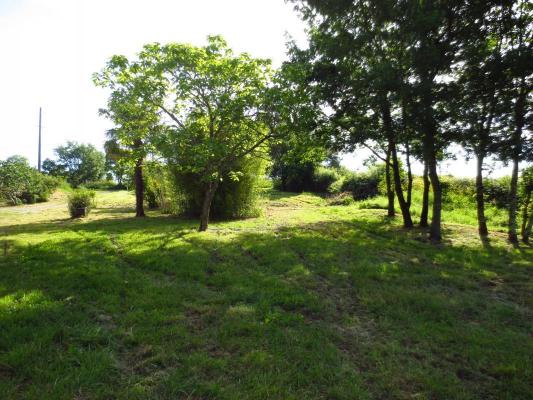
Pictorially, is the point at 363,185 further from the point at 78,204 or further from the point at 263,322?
the point at 263,322

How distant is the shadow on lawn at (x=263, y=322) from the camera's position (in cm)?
284

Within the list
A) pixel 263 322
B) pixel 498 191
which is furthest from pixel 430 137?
pixel 263 322

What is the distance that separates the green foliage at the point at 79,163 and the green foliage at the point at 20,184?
→ 3478cm

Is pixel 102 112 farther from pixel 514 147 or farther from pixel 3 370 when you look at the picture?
pixel 514 147

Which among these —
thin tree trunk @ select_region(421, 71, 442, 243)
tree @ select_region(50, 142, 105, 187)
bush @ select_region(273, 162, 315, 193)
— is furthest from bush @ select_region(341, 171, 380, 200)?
tree @ select_region(50, 142, 105, 187)

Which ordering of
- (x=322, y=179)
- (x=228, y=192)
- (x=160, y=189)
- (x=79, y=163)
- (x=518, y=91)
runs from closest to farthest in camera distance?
(x=518, y=91)
(x=228, y=192)
(x=160, y=189)
(x=322, y=179)
(x=79, y=163)

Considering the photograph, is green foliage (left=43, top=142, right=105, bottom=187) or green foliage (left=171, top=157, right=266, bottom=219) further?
green foliage (left=43, top=142, right=105, bottom=187)

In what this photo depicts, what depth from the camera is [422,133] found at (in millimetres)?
8805

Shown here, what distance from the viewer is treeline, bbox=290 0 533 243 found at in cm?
784

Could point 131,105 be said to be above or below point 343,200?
above

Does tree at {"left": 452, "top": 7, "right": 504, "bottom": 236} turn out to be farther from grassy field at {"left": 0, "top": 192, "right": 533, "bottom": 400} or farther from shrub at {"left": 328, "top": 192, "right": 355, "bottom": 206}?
shrub at {"left": 328, "top": 192, "right": 355, "bottom": 206}

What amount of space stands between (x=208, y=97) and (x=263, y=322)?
21.9ft

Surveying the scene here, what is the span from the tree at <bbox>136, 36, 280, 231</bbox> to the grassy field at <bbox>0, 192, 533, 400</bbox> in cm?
268

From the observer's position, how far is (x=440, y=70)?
8.44 metres
